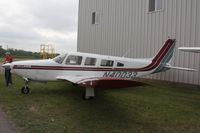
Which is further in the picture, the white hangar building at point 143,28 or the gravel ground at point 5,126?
the white hangar building at point 143,28

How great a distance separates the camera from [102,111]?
30.9 ft

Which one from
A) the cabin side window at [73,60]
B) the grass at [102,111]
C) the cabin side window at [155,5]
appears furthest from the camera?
the cabin side window at [155,5]

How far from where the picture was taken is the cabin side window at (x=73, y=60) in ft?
41.4

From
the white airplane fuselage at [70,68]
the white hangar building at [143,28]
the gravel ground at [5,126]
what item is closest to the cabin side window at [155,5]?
the white hangar building at [143,28]

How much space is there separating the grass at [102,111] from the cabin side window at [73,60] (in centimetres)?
125

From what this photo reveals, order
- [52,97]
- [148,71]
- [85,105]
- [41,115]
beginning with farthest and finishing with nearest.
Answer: [148,71] < [52,97] < [85,105] < [41,115]

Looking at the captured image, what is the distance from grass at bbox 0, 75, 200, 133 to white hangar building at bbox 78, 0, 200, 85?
8.94ft

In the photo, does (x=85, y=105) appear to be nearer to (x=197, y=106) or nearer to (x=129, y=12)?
(x=197, y=106)

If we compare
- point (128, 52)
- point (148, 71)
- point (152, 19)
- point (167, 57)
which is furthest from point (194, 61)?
point (128, 52)

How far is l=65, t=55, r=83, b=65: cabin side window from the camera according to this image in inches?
497

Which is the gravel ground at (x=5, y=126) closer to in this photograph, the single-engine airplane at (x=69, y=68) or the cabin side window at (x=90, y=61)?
the single-engine airplane at (x=69, y=68)

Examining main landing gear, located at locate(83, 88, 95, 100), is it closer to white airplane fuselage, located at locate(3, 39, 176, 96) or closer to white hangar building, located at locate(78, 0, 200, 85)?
white airplane fuselage, located at locate(3, 39, 176, 96)

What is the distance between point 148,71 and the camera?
45.1 feet

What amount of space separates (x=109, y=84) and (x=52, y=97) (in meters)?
4.20
